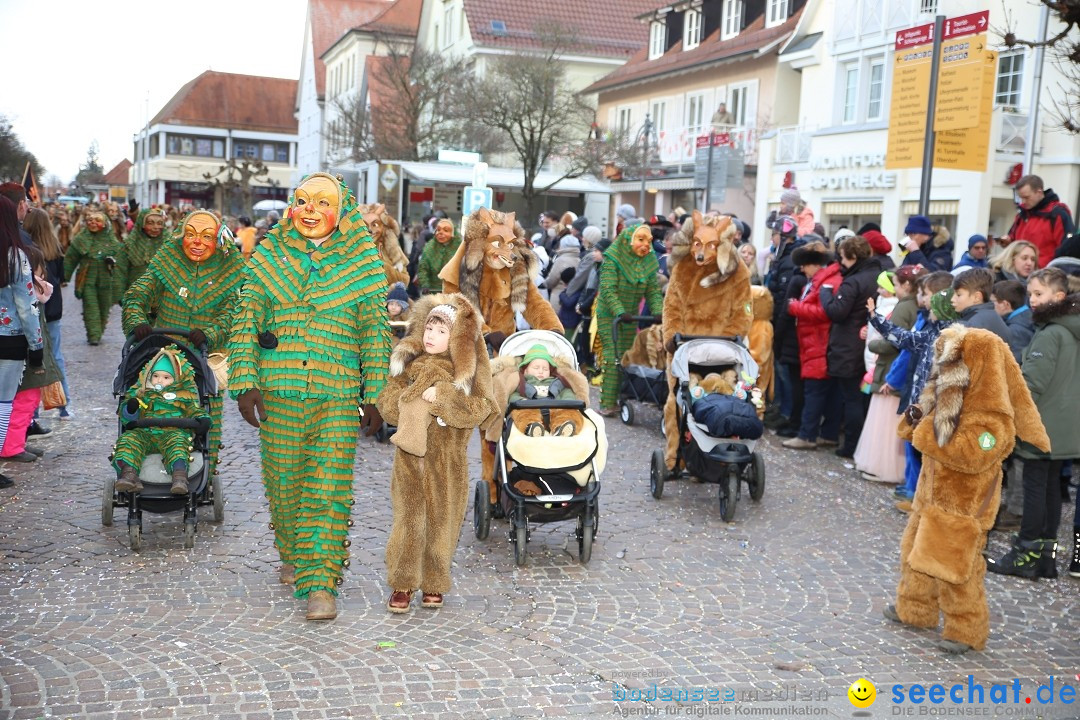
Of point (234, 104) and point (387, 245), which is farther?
point (234, 104)

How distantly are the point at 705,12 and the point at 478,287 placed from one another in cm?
2777

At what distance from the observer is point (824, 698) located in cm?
496

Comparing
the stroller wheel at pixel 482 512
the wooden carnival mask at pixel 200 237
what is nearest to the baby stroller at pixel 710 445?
the stroller wheel at pixel 482 512

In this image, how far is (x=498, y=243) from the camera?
9.17 metres

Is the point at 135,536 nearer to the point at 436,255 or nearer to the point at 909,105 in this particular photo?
the point at 436,255

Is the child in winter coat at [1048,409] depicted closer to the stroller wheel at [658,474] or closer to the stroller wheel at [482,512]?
the stroller wheel at [658,474]

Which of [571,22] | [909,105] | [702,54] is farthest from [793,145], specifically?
[571,22]

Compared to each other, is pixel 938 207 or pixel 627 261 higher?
pixel 938 207

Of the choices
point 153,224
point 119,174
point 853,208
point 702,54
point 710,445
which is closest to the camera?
point 710,445

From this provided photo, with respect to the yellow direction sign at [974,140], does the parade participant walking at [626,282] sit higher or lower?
lower

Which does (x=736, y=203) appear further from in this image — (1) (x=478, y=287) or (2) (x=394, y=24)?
(2) (x=394, y=24)

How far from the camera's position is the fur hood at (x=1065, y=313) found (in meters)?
6.85

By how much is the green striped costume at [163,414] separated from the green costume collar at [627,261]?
18.4 feet

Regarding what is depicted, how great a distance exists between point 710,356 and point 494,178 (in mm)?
24811
